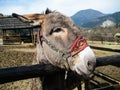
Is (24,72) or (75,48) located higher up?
(75,48)

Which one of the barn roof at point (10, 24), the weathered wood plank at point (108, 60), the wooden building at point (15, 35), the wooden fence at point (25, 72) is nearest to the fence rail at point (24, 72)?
the wooden fence at point (25, 72)

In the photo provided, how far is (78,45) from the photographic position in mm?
3172

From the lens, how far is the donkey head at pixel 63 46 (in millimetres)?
2986

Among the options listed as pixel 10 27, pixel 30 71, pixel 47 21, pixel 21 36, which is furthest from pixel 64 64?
pixel 10 27

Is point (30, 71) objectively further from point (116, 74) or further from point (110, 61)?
point (116, 74)

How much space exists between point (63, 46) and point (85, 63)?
0.49 m

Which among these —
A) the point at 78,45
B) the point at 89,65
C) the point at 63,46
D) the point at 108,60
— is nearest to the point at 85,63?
the point at 89,65

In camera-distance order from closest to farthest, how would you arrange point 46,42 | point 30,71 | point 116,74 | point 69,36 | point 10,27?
point 30,71
point 69,36
point 46,42
point 116,74
point 10,27

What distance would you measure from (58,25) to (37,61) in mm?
716

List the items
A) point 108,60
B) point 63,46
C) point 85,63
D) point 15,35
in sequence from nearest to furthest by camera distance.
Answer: point 85,63 < point 63,46 < point 108,60 < point 15,35

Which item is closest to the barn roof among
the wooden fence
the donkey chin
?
the wooden fence

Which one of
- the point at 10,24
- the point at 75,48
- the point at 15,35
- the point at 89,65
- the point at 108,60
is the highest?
the point at 75,48

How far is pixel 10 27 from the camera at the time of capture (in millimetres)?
44406

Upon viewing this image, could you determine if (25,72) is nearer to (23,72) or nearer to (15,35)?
(23,72)
